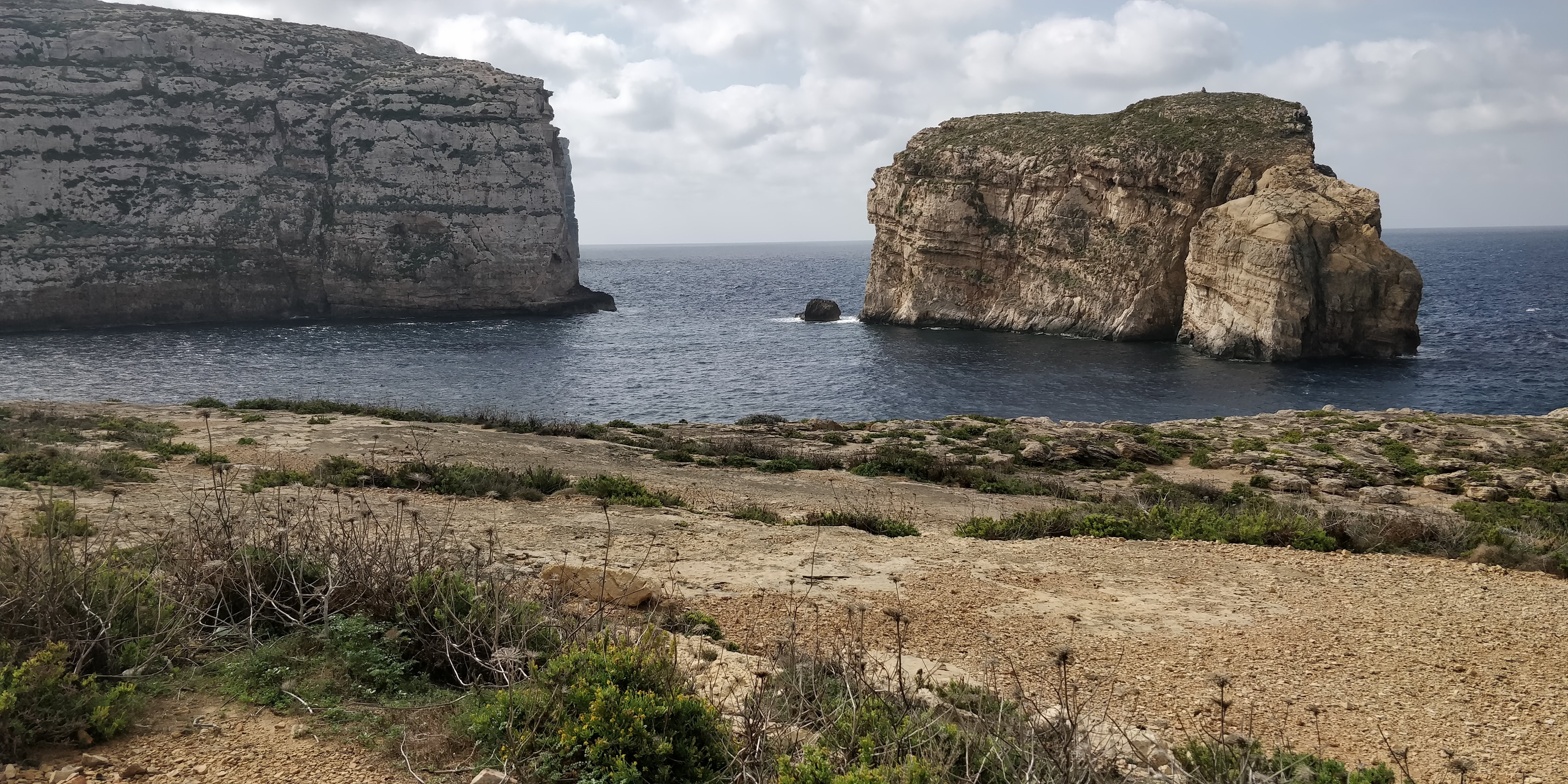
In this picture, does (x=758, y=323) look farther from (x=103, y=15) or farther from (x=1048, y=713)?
(x=1048, y=713)

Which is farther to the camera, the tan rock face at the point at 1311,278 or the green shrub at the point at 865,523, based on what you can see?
the tan rock face at the point at 1311,278

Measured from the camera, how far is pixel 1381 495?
2044 centimetres

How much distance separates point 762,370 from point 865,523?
39692 mm

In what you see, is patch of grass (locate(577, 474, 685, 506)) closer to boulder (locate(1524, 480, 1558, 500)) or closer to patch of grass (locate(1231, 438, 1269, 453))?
patch of grass (locate(1231, 438, 1269, 453))

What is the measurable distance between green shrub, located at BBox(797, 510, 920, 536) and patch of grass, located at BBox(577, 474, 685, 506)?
274 cm

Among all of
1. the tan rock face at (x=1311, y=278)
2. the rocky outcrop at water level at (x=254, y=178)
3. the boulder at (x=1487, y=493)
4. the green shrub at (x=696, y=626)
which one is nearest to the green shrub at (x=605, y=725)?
the green shrub at (x=696, y=626)

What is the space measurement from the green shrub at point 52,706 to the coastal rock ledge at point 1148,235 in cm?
5711

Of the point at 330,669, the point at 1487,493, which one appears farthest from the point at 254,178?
the point at 1487,493

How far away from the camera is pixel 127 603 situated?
649cm

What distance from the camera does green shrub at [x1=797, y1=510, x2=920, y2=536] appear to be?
46.3ft

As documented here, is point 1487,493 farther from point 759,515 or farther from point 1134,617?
point 759,515

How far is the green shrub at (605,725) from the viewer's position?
5262mm

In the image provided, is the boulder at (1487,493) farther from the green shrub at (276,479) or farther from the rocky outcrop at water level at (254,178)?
the rocky outcrop at water level at (254,178)

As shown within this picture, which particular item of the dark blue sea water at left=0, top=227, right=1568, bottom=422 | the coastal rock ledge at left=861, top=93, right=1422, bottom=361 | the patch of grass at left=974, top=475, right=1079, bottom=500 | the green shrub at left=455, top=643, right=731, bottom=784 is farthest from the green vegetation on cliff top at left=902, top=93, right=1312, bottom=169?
the green shrub at left=455, top=643, right=731, bottom=784
